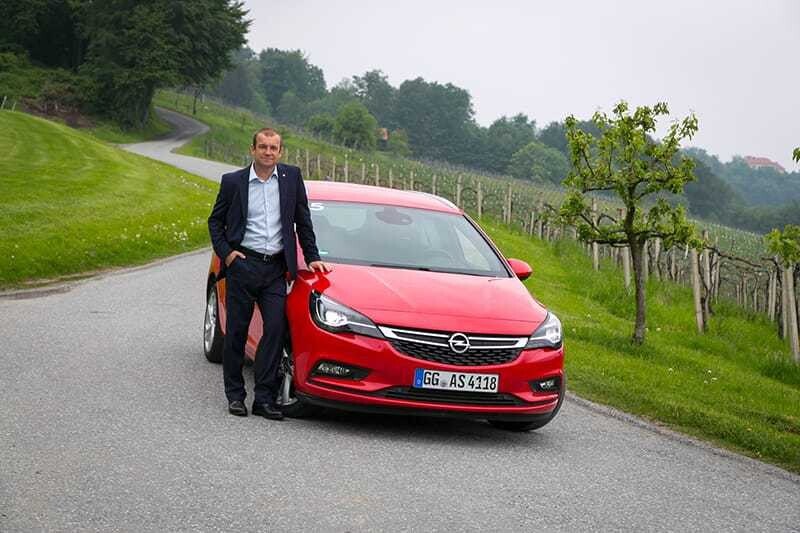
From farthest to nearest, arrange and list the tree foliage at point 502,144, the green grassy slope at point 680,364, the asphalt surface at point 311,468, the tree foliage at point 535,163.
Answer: the tree foliage at point 502,144
the tree foliage at point 535,163
the green grassy slope at point 680,364
the asphalt surface at point 311,468

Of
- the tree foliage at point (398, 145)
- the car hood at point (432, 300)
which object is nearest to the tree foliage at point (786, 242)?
the car hood at point (432, 300)

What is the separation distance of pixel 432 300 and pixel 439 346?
40cm

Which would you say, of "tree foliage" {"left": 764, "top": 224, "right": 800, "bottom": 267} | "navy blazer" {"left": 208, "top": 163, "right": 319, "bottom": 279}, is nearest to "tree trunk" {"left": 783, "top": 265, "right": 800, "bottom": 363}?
"tree foliage" {"left": 764, "top": 224, "right": 800, "bottom": 267}

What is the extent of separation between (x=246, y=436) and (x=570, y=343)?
8.04 meters

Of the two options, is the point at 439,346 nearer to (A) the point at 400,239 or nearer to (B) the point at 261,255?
(B) the point at 261,255

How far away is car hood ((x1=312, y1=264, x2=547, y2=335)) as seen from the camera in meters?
8.23

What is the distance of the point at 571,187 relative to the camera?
15.7 metres

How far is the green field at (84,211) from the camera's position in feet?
63.7

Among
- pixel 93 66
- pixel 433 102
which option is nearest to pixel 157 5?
pixel 93 66

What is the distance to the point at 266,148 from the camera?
8578 millimetres

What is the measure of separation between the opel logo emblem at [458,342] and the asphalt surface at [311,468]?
651 millimetres

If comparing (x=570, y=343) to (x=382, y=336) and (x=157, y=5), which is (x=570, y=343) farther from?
(x=157, y=5)

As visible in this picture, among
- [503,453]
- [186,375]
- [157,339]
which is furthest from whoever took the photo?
[157,339]

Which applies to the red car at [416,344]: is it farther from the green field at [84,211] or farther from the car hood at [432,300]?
the green field at [84,211]
